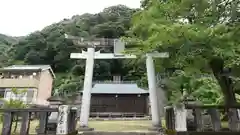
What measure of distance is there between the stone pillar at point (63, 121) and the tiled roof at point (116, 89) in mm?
16618

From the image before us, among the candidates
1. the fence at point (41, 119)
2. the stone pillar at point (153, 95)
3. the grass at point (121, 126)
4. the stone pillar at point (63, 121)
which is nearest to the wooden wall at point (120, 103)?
the grass at point (121, 126)

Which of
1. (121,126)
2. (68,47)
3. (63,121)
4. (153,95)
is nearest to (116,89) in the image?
(121,126)

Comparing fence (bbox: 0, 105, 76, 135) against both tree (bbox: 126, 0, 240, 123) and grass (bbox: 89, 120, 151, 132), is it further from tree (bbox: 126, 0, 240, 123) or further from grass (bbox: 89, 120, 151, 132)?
grass (bbox: 89, 120, 151, 132)

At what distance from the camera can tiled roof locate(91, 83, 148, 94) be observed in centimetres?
2444

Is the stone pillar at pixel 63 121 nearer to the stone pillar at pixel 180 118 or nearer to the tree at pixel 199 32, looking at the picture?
the tree at pixel 199 32

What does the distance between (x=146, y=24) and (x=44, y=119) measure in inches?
200

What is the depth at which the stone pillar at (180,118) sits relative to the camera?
7137 millimetres

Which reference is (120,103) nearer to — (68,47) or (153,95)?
(153,95)

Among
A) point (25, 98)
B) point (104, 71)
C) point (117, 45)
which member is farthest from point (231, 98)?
point (104, 71)

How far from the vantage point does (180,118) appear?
283 inches

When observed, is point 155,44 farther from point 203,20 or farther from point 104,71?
point 104,71

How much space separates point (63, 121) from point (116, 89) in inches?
696

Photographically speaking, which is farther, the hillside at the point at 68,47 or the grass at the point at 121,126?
the hillside at the point at 68,47

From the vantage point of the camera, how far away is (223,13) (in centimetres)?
684
